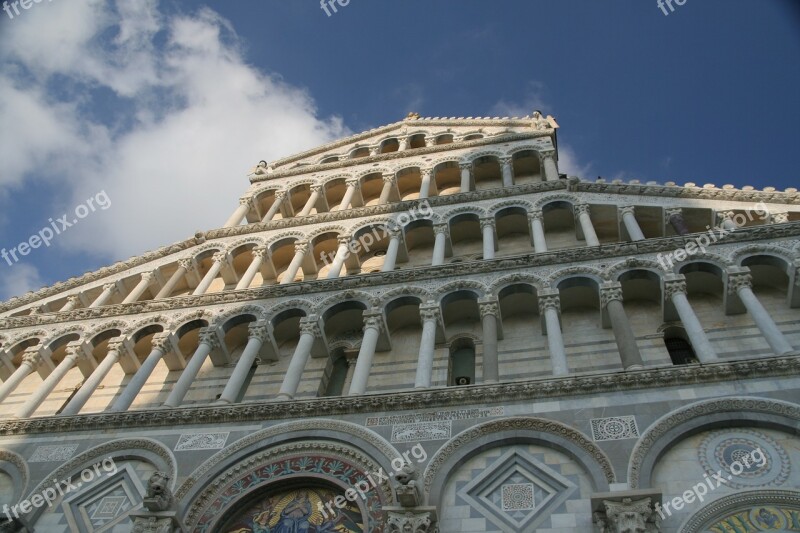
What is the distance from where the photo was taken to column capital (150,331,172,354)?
53.1 ft

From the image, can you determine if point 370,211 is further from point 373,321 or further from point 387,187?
point 373,321

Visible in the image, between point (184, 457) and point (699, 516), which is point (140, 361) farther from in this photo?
point (699, 516)

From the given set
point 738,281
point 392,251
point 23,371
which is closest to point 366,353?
point 392,251

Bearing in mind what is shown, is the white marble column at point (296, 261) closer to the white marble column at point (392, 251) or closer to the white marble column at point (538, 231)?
the white marble column at point (392, 251)

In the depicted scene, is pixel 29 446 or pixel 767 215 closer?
pixel 29 446

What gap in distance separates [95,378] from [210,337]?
2.48 meters

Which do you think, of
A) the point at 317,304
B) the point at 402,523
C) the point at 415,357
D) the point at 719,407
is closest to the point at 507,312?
the point at 415,357

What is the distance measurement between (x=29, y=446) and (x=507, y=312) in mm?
9713

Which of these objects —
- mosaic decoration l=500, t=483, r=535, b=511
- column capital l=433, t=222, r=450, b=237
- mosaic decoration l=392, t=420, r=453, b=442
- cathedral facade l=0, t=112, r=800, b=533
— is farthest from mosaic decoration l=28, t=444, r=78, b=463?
column capital l=433, t=222, r=450, b=237

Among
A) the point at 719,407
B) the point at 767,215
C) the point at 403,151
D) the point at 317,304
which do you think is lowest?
the point at 719,407

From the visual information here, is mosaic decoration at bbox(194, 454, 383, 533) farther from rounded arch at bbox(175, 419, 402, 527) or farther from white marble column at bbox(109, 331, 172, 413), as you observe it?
white marble column at bbox(109, 331, 172, 413)

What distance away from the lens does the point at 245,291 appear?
1712 cm

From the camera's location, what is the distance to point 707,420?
36.7ft

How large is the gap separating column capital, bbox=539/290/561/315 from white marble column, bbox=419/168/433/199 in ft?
23.7
